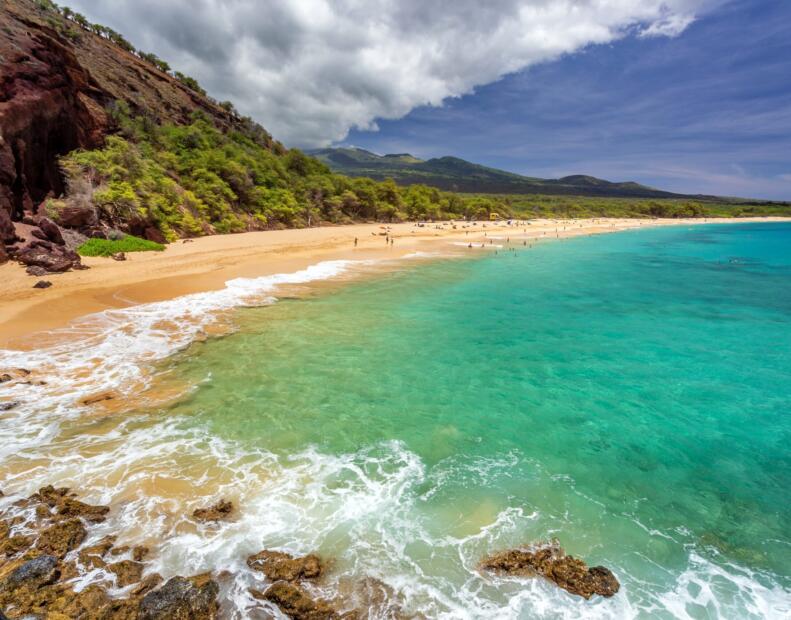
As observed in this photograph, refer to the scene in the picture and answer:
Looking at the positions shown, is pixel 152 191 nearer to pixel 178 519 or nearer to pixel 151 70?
pixel 178 519

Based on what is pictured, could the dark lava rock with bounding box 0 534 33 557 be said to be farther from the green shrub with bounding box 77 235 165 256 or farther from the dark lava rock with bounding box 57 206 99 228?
the dark lava rock with bounding box 57 206 99 228

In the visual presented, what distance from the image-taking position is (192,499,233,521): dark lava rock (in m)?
6.64

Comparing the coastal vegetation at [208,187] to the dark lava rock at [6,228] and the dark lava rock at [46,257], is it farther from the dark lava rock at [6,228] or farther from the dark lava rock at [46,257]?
the dark lava rock at [46,257]

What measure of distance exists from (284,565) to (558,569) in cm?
424

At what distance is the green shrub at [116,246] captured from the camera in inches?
936

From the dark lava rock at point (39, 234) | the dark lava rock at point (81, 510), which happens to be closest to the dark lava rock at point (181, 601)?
the dark lava rock at point (81, 510)

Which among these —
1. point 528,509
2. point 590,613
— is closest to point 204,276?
point 528,509

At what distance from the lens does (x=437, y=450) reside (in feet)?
29.6

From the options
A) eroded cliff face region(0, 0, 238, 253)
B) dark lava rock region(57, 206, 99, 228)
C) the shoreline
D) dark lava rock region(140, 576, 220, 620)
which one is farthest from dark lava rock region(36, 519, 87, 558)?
dark lava rock region(57, 206, 99, 228)

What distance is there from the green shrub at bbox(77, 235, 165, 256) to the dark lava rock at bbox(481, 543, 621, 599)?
2790cm

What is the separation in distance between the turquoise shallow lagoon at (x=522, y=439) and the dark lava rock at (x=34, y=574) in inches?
121

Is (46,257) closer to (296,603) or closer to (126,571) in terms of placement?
(126,571)

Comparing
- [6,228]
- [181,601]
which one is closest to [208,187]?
[6,228]

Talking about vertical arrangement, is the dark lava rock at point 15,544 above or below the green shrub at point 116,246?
below
